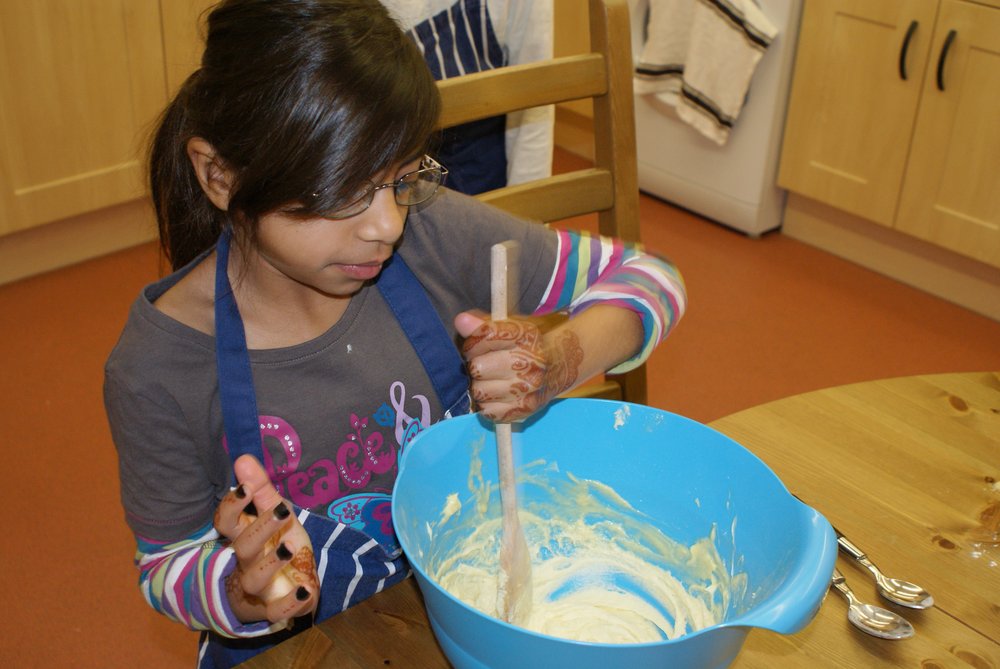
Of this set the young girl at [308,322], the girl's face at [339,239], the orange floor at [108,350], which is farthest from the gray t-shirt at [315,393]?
the orange floor at [108,350]

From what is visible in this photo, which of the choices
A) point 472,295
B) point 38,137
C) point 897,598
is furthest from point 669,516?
point 38,137

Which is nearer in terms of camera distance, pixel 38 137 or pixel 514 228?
pixel 514 228

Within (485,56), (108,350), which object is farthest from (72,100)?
(485,56)

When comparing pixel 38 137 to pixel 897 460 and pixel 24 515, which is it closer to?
pixel 24 515

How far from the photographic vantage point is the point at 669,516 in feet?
2.98

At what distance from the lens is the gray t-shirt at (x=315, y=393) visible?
34.0 inches

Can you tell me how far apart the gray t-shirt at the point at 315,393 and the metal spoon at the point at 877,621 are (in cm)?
42

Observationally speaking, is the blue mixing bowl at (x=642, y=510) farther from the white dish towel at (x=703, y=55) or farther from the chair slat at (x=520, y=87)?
the white dish towel at (x=703, y=55)

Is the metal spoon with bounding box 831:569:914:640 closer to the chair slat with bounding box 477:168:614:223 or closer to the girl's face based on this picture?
the girl's face

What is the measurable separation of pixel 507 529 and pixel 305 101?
0.38 m

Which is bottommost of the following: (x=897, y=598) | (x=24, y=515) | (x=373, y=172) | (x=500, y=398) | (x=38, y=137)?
(x=24, y=515)

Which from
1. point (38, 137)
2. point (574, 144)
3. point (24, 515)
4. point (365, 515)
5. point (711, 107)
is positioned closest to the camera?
point (365, 515)

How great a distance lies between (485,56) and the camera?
5.20 feet

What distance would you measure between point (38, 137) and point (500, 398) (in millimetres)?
2052
